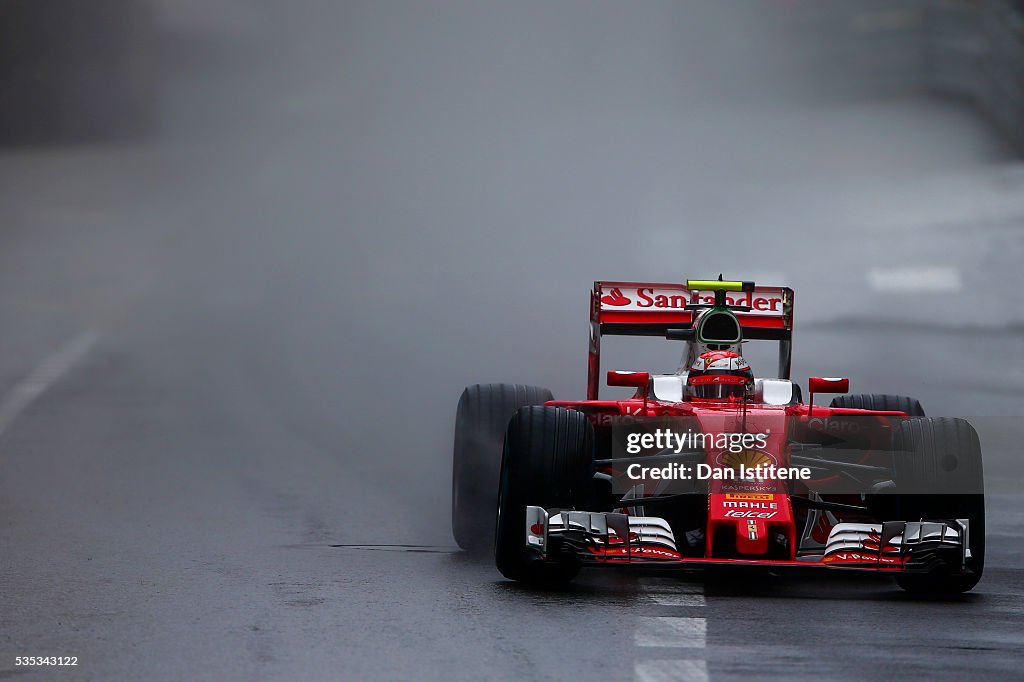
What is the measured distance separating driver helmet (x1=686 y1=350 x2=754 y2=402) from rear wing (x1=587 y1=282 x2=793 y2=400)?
4.44ft

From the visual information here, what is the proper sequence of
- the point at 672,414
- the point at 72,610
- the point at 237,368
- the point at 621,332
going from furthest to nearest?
the point at 237,368, the point at 621,332, the point at 672,414, the point at 72,610

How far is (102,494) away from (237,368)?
6430 millimetres

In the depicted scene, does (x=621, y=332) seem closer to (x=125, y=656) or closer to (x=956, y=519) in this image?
(x=956, y=519)

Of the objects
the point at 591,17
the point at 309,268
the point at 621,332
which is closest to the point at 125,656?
the point at 621,332

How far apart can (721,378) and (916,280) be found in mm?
10210

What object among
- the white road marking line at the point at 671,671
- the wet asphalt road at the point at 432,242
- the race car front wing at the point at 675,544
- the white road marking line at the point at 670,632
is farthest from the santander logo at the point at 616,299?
the white road marking line at the point at 671,671

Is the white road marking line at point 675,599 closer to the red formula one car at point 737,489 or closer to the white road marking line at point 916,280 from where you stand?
the red formula one car at point 737,489

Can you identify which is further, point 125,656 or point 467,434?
point 467,434

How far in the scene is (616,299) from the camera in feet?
37.4

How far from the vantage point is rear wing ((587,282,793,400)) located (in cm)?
1130

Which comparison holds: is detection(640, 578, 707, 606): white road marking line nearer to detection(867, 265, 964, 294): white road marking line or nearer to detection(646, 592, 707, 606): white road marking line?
detection(646, 592, 707, 606): white road marking line

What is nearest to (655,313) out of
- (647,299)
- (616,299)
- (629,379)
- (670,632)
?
(647,299)

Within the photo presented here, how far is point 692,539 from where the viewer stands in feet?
28.0

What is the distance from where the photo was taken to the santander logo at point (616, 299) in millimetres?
11367
